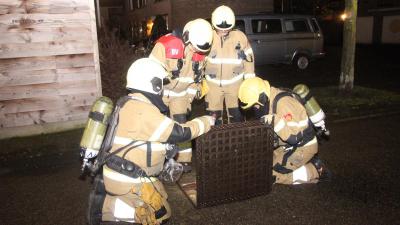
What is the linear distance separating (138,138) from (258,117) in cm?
154

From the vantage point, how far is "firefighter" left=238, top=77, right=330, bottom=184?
391 centimetres

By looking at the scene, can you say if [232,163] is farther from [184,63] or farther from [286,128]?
[184,63]

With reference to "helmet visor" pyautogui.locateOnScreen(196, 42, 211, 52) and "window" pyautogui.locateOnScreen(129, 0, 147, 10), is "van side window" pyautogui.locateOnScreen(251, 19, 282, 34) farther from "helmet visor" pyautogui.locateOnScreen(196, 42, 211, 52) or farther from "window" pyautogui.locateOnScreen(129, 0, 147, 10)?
"window" pyautogui.locateOnScreen(129, 0, 147, 10)

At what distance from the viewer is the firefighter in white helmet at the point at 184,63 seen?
14.1 feet

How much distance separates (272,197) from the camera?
4105 millimetres

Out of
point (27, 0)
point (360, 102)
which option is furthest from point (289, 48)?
point (27, 0)

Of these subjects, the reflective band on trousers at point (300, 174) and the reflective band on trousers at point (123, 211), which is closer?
the reflective band on trousers at point (123, 211)

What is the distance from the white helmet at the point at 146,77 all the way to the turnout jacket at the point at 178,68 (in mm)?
1317

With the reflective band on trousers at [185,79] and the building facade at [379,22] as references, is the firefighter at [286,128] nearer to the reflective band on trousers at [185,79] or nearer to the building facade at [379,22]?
the reflective band on trousers at [185,79]

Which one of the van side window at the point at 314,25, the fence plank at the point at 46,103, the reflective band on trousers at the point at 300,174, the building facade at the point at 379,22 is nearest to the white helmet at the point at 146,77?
the reflective band on trousers at the point at 300,174

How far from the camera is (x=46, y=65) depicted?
19.7 feet

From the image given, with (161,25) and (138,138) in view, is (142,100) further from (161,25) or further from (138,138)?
(161,25)

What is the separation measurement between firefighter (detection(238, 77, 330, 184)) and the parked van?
7.98 m

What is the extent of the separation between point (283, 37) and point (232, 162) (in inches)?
367
